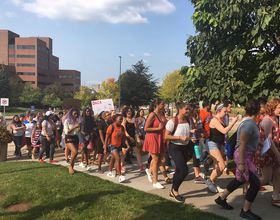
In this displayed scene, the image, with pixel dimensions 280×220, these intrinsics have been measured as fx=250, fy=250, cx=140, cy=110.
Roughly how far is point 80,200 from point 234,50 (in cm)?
557

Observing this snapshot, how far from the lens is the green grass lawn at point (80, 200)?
4.23 meters

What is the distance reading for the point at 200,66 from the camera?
26.4 ft

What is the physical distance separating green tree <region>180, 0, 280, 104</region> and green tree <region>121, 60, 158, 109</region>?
33.9 metres

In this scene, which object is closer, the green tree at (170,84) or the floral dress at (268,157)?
the floral dress at (268,157)

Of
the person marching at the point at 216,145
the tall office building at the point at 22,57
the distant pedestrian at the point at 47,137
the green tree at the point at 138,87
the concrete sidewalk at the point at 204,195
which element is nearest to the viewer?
the concrete sidewalk at the point at 204,195

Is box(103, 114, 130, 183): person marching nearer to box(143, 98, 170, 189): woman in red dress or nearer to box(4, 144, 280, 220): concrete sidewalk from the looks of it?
box(4, 144, 280, 220): concrete sidewalk

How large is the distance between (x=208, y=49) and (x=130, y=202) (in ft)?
18.0

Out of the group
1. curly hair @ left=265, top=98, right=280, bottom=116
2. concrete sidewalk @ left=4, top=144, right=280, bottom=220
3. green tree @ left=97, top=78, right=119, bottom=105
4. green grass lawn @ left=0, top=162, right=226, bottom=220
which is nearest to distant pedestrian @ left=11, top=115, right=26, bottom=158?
green grass lawn @ left=0, top=162, right=226, bottom=220

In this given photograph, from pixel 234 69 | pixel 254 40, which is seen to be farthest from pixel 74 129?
pixel 254 40

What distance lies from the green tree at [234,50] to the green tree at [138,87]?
33949 mm

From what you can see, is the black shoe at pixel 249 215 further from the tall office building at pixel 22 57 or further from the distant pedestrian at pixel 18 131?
the tall office building at pixel 22 57

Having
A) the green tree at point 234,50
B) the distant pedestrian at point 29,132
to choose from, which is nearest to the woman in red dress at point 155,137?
the green tree at point 234,50

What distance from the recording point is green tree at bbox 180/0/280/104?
6.55 m

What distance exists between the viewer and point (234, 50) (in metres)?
7.04
